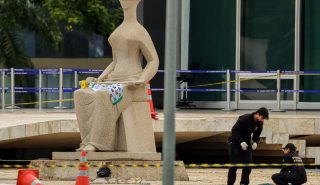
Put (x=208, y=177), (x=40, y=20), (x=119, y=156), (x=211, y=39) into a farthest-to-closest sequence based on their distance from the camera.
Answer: (x=40, y=20) → (x=211, y=39) → (x=208, y=177) → (x=119, y=156)

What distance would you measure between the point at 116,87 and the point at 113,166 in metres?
1.35

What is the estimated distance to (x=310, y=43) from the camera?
3416cm

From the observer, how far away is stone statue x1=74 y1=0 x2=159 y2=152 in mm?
22359

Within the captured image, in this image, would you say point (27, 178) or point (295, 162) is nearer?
point (27, 178)

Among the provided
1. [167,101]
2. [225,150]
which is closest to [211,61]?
[225,150]

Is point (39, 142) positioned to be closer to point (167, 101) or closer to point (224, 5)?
point (224, 5)

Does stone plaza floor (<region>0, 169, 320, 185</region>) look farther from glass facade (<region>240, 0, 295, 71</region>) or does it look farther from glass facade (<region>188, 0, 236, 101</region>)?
glass facade (<region>188, 0, 236, 101</region>)

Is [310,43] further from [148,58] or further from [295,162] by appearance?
[295,162]

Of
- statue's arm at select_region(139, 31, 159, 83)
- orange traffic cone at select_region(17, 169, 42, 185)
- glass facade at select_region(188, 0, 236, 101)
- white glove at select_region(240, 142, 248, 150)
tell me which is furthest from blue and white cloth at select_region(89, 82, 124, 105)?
glass facade at select_region(188, 0, 236, 101)

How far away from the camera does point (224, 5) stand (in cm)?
3494

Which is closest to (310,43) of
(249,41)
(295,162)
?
(249,41)

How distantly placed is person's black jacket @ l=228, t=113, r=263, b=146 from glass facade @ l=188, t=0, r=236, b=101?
13.3 m

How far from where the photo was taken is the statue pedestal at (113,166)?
2239cm

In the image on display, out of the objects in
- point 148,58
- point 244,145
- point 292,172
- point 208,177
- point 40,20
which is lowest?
point 208,177
